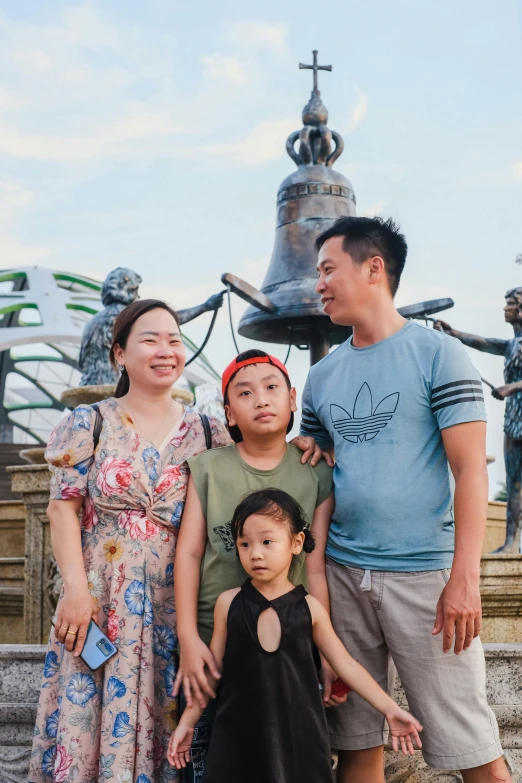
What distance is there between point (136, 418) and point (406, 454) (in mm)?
817

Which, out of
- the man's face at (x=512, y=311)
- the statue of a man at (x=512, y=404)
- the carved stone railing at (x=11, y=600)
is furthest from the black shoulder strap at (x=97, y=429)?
the man's face at (x=512, y=311)

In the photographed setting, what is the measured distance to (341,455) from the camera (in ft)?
8.25

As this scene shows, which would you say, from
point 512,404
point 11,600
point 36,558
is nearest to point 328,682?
point 36,558

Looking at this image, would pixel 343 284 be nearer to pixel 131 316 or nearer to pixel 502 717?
pixel 131 316

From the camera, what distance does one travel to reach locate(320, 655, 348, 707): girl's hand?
2.37 metres

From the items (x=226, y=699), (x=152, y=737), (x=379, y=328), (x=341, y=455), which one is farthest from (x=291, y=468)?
(x=152, y=737)

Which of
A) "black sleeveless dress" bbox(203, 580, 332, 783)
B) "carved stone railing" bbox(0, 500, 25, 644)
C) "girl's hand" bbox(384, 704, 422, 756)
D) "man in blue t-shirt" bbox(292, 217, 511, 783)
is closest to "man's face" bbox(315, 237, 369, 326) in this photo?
"man in blue t-shirt" bbox(292, 217, 511, 783)

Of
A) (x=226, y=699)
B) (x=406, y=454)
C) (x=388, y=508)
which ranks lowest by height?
(x=226, y=699)

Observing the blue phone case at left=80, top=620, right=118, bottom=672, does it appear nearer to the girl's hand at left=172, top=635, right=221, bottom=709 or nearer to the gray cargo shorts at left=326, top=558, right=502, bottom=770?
the girl's hand at left=172, top=635, right=221, bottom=709

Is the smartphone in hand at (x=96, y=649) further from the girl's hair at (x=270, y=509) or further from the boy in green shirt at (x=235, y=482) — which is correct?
the girl's hair at (x=270, y=509)

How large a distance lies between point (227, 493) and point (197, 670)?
493 mm

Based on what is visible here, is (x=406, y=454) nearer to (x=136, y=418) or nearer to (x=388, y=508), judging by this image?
(x=388, y=508)

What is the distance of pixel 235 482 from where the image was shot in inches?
98.3

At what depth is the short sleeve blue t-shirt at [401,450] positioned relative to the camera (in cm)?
238
